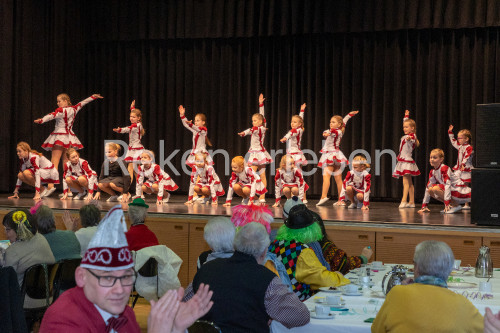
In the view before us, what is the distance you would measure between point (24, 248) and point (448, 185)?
20.3 feet

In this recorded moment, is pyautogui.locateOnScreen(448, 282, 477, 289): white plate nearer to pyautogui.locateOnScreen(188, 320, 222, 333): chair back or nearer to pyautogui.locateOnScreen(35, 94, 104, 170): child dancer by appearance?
pyautogui.locateOnScreen(188, 320, 222, 333): chair back

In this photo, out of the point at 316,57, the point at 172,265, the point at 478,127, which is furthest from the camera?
the point at 316,57

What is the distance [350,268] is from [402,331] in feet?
6.56

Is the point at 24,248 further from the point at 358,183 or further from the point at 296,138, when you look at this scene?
the point at 296,138

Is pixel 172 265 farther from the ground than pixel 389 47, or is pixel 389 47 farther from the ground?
pixel 389 47

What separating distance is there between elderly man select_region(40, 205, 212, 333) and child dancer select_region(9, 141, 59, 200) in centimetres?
844

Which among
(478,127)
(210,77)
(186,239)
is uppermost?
(210,77)

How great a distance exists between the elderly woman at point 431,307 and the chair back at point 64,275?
102 inches

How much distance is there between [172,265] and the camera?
5.26 meters

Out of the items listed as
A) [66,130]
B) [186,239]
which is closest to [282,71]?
[66,130]

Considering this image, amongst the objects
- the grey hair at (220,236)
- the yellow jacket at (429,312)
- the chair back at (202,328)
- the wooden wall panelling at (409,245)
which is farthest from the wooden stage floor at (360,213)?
the chair back at (202,328)

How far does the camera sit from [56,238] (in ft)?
16.5

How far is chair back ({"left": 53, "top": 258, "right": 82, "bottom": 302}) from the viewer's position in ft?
15.4

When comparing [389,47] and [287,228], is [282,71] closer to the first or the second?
[389,47]
